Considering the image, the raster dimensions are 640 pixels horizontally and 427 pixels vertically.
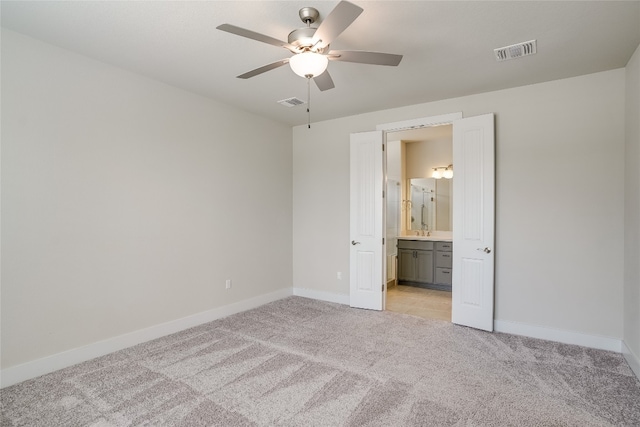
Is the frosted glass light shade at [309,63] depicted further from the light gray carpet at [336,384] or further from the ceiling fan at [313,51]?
the light gray carpet at [336,384]

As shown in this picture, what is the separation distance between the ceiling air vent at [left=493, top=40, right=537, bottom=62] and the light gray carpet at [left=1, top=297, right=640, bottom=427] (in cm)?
278

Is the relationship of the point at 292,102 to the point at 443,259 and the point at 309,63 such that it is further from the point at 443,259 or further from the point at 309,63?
the point at 443,259

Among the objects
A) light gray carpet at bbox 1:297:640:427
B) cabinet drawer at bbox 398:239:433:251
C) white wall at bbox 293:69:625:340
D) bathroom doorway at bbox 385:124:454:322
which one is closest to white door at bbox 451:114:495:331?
white wall at bbox 293:69:625:340

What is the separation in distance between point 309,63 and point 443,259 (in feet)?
15.3

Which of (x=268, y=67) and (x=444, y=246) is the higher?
(x=268, y=67)

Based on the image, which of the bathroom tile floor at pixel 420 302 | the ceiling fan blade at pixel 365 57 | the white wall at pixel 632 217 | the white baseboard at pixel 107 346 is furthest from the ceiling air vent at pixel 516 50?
the white baseboard at pixel 107 346

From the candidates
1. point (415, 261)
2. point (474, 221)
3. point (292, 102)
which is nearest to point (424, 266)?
point (415, 261)

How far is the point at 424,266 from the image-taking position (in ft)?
19.9

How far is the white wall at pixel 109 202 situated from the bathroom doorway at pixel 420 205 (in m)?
2.83

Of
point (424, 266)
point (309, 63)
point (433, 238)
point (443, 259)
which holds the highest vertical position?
point (309, 63)

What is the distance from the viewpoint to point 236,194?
4.60 metres

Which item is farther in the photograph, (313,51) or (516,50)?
(516,50)

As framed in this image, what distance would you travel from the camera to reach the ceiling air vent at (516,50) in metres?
2.83

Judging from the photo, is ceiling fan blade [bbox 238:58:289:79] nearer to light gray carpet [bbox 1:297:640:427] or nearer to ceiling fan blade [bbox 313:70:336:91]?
ceiling fan blade [bbox 313:70:336:91]
